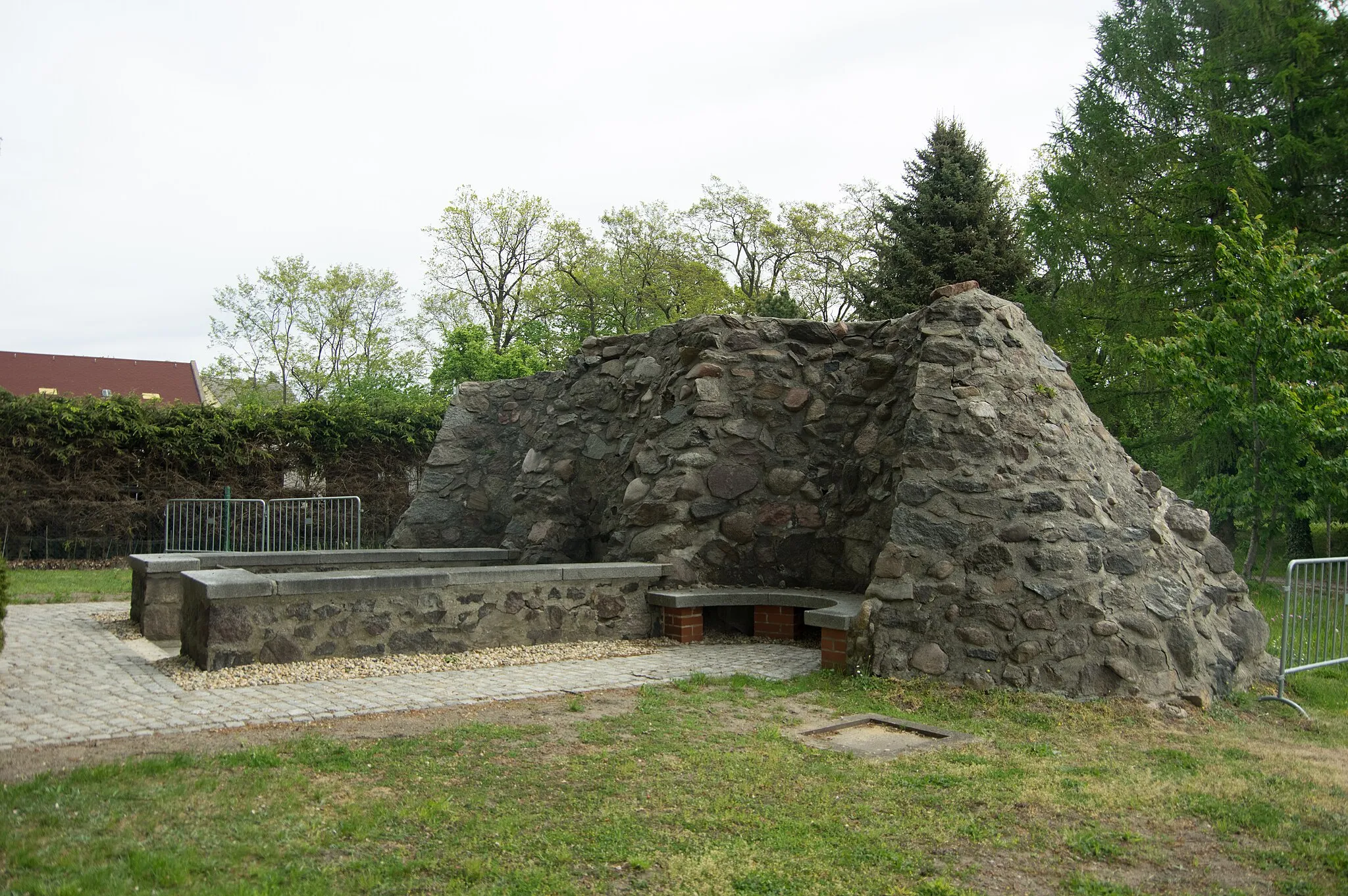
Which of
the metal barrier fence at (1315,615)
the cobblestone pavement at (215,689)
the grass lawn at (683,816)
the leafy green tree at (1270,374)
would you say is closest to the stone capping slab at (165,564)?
the cobblestone pavement at (215,689)

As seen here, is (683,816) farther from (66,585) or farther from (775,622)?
(66,585)

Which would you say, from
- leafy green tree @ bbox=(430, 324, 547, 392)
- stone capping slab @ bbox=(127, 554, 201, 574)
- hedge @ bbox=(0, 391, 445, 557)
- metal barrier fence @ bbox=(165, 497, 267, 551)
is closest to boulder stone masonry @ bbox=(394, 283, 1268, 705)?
stone capping slab @ bbox=(127, 554, 201, 574)

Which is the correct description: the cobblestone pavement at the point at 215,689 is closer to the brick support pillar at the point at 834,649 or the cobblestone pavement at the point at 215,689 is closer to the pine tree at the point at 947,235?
the brick support pillar at the point at 834,649

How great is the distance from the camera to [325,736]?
450cm

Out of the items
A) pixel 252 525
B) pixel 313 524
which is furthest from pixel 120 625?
pixel 313 524

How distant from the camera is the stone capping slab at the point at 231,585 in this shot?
604cm

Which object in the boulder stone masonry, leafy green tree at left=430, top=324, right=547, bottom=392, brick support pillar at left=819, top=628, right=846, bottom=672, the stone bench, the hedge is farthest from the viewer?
leafy green tree at left=430, top=324, right=547, bottom=392

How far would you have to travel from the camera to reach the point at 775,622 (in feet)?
26.0

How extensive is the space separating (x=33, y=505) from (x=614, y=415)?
1034 cm

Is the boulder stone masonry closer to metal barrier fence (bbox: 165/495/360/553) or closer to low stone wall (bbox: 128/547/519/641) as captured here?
low stone wall (bbox: 128/547/519/641)

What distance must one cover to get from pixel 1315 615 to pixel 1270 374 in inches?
136

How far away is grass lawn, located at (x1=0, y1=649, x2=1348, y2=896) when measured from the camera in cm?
300

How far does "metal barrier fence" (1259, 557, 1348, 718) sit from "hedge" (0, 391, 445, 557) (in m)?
13.9

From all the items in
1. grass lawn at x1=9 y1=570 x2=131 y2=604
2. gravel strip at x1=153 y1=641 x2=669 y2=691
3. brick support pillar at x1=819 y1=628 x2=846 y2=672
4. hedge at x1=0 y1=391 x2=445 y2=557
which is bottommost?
grass lawn at x1=9 y1=570 x2=131 y2=604
